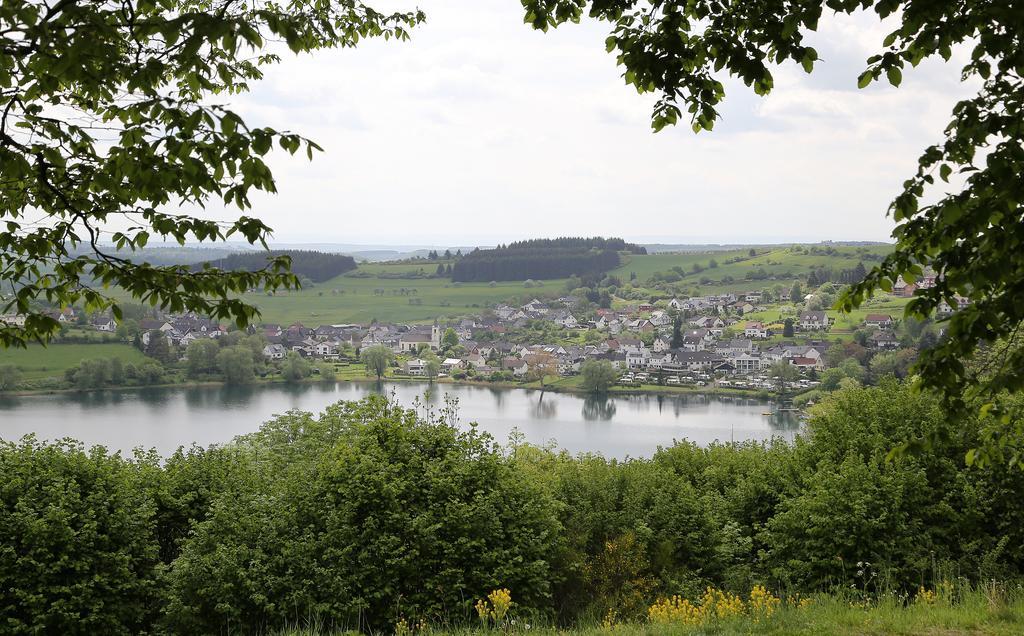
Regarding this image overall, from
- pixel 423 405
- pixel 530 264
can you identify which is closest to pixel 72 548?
pixel 423 405

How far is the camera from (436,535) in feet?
35.9

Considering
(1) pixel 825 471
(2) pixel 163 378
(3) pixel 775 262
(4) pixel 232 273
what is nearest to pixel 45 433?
(2) pixel 163 378

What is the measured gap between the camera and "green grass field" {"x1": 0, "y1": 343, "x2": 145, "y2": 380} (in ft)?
193

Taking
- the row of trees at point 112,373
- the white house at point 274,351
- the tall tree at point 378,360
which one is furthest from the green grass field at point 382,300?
the row of trees at point 112,373

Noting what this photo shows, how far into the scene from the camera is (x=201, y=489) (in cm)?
1283

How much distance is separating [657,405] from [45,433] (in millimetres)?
38737

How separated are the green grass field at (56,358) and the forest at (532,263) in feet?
246

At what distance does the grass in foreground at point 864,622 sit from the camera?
220 inches

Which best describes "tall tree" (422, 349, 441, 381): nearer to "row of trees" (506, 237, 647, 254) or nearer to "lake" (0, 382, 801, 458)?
"lake" (0, 382, 801, 458)

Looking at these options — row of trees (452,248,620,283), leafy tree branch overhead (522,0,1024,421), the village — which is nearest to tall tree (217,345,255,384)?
the village

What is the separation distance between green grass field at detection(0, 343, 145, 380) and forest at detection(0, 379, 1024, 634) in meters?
53.0

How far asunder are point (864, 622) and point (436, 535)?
20.9ft

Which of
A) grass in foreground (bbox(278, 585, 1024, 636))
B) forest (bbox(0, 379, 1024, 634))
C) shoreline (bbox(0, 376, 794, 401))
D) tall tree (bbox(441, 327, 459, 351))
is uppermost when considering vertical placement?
grass in foreground (bbox(278, 585, 1024, 636))

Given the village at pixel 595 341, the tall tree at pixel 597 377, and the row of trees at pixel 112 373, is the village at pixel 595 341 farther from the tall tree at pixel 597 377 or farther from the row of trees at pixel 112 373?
the row of trees at pixel 112 373
